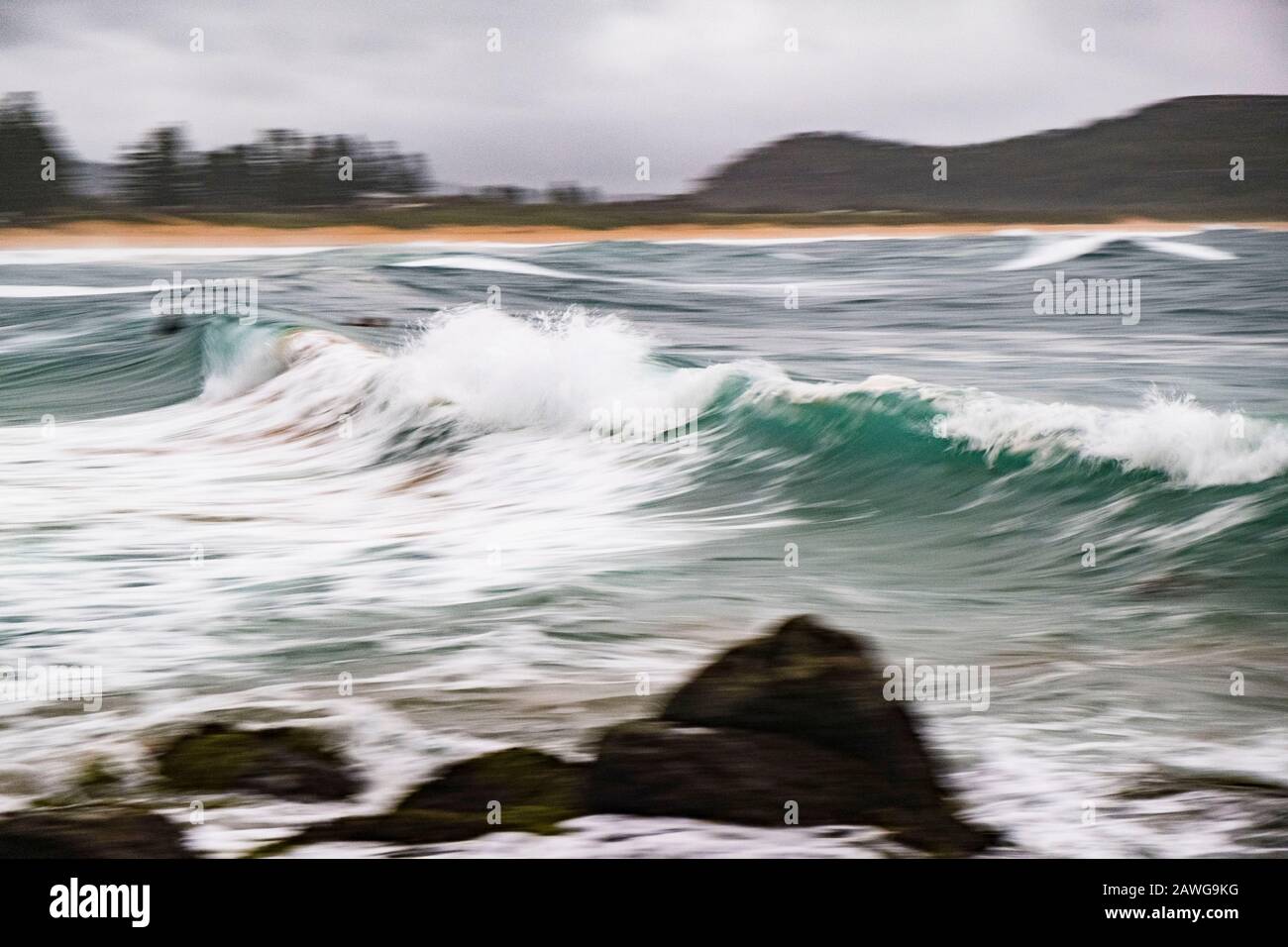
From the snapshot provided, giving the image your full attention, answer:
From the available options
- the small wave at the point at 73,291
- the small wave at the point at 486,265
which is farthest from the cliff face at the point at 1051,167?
the small wave at the point at 73,291

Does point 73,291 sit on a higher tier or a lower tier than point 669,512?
higher

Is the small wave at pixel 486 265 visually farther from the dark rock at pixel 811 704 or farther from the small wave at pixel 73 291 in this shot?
the dark rock at pixel 811 704

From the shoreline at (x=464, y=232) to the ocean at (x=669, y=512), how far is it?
0.28 meters

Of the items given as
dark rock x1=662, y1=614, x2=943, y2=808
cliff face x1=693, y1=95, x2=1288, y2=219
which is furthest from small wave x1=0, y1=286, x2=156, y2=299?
dark rock x1=662, y1=614, x2=943, y2=808

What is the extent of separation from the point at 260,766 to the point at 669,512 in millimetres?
2526

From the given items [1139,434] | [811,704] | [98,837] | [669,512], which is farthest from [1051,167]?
[98,837]

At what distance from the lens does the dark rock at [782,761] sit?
2373 millimetres

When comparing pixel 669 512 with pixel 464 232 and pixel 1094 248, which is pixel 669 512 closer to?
pixel 464 232

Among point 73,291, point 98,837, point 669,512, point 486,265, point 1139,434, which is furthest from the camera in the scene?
point 73,291

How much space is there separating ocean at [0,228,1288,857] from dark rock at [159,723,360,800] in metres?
0.05

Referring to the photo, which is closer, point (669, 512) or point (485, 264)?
point (669, 512)

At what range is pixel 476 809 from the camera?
246 centimetres
